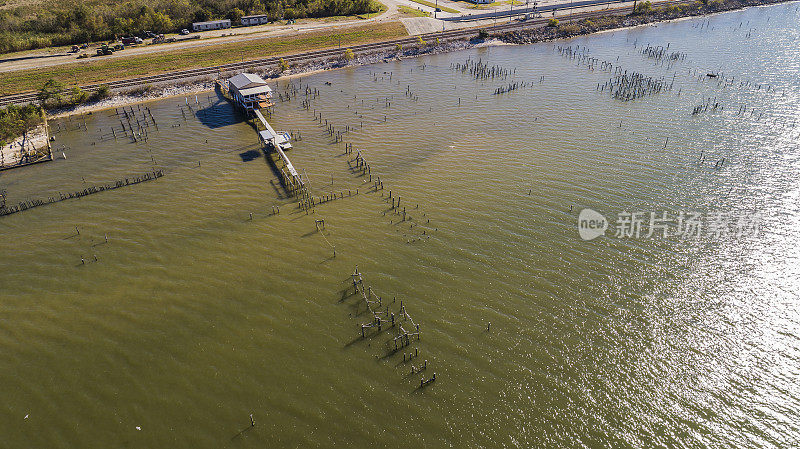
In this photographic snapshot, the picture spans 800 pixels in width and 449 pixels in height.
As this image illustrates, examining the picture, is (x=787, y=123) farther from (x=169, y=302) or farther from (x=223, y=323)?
(x=169, y=302)

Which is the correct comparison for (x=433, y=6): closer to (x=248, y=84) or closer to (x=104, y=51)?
(x=248, y=84)

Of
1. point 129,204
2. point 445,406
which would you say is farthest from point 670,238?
point 129,204

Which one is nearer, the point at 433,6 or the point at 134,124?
the point at 134,124

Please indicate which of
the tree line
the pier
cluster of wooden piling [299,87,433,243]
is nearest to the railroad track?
the tree line

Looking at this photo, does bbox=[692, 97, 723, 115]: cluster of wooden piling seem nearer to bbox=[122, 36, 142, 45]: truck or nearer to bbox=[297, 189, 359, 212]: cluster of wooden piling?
bbox=[297, 189, 359, 212]: cluster of wooden piling

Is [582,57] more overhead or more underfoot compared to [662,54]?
more underfoot

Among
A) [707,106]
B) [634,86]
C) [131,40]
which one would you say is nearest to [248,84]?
[131,40]

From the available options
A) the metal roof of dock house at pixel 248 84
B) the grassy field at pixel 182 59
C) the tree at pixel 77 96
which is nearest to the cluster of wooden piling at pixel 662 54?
the grassy field at pixel 182 59
